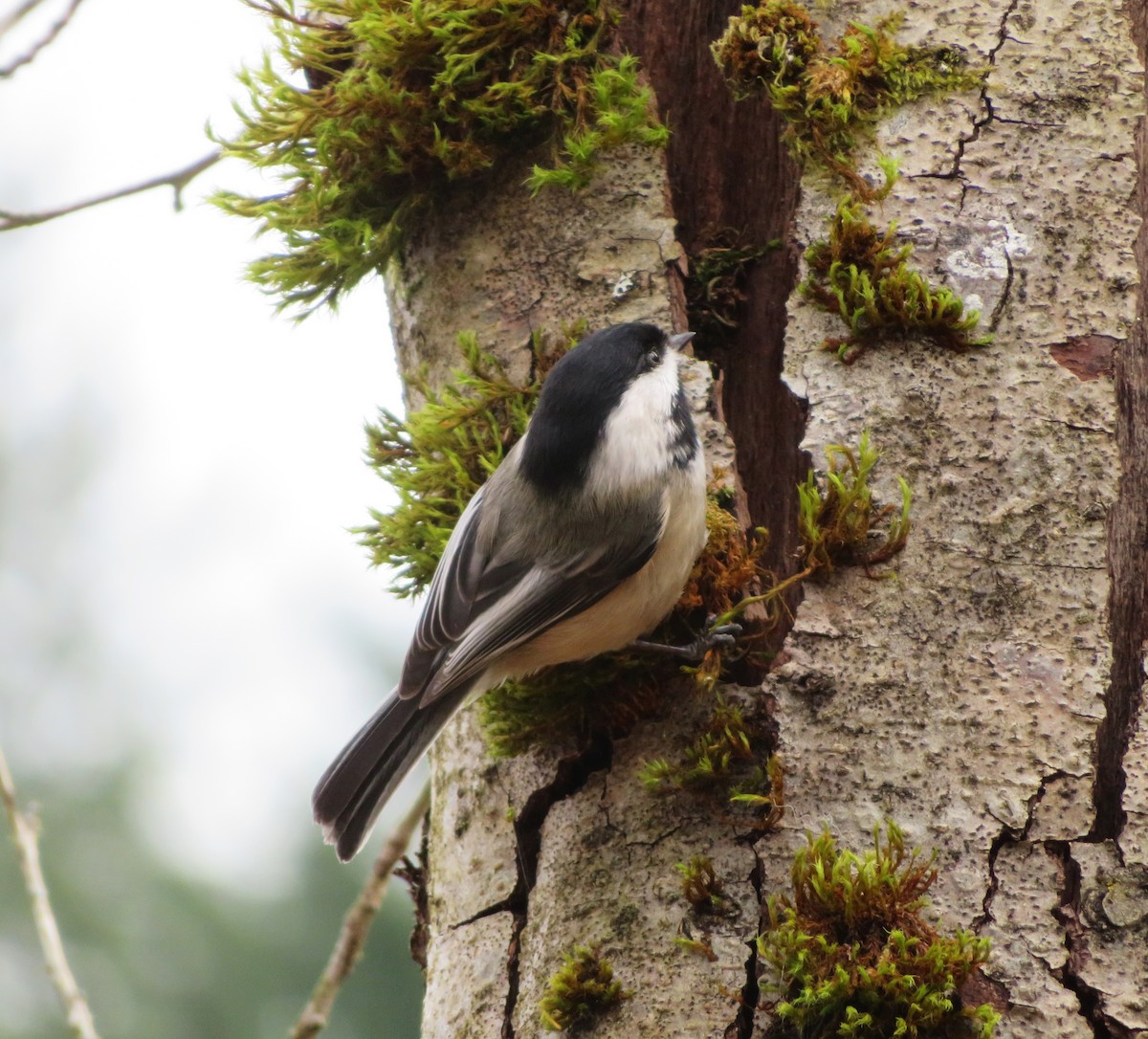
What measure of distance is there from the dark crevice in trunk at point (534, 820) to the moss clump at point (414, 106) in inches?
36.7

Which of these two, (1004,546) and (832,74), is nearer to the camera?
(1004,546)

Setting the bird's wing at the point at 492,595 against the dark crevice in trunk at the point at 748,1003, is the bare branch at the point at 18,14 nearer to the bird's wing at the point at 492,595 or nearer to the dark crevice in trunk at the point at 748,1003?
the bird's wing at the point at 492,595

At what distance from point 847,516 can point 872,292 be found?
1.09 feet

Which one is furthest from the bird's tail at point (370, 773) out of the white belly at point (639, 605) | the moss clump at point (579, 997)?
the moss clump at point (579, 997)

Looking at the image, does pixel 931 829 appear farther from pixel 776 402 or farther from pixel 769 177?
pixel 769 177

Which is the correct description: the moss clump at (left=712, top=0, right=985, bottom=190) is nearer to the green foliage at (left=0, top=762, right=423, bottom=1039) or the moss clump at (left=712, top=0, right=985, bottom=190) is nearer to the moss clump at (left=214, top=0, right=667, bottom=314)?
the moss clump at (left=214, top=0, right=667, bottom=314)

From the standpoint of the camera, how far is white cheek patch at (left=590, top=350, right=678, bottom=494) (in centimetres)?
195

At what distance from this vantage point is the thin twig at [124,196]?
7.45 ft

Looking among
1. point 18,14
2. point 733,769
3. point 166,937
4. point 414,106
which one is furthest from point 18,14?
point 166,937

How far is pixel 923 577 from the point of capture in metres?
1.51

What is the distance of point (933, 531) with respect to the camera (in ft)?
5.01

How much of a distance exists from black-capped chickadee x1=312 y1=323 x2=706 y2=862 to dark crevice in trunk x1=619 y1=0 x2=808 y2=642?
0.31 ft

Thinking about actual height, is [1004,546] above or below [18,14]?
below

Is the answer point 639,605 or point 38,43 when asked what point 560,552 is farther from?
point 38,43
